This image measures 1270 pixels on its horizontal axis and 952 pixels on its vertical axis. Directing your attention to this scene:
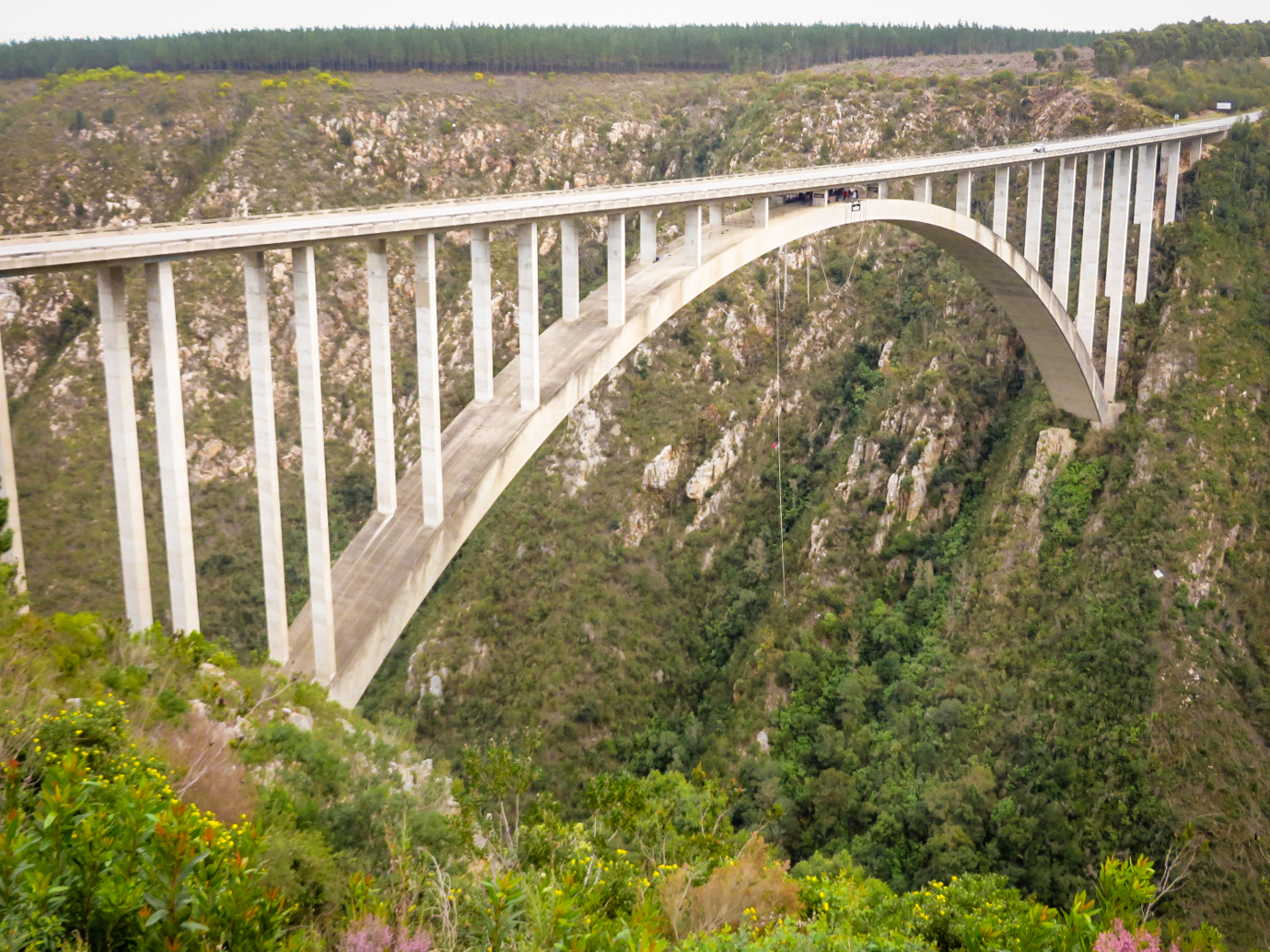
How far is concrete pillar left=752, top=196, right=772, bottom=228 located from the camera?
27312mm

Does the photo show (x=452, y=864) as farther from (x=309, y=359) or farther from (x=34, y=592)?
(x=34, y=592)

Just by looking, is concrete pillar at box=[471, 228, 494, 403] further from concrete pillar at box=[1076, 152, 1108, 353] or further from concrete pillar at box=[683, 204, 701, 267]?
concrete pillar at box=[1076, 152, 1108, 353]

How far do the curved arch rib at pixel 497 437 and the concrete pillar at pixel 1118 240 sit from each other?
9.76 metres

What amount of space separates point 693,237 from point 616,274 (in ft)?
9.21

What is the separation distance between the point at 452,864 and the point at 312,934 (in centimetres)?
371

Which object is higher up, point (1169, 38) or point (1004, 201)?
point (1169, 38)

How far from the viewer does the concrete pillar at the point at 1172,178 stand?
138ft

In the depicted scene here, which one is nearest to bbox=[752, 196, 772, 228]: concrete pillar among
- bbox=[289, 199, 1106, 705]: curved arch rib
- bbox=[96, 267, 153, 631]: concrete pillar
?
bbox=[289, 199, 1106, 705]: curved arch rib

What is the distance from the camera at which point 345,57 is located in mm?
70062

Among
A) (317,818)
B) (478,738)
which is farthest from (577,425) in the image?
(317,818)

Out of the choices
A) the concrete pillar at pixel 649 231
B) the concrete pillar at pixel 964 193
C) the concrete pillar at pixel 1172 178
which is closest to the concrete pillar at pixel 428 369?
the concrete pillar at pixel 649 231

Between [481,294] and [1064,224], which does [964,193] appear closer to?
[1064,224]

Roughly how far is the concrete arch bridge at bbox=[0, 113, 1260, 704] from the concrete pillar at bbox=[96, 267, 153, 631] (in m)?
0.03

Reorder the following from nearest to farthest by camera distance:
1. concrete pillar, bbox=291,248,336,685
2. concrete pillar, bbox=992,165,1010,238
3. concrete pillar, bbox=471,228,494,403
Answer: concrete pillar, bbox=291,248,336,685, concrete pillar, bbox=471,228,494,403, concrete pillar, bbox=992,165,1010,238
